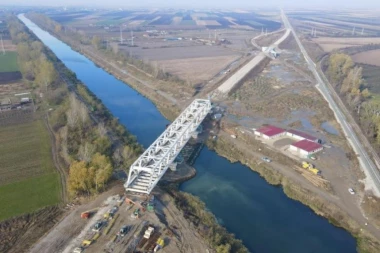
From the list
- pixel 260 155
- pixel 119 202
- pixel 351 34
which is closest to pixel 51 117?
pixel 119 202

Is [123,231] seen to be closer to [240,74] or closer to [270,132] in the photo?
[270,132]

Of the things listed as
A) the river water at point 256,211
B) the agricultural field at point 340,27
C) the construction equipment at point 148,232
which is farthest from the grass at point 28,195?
the agricultural field at point 340,27

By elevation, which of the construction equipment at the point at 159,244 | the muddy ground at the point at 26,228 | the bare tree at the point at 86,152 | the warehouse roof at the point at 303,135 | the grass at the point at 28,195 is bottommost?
the muddy ground at the point at 26,228

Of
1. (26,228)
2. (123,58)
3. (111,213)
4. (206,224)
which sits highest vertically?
(123,58)

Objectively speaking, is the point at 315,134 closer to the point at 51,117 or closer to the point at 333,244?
the point at 333,244

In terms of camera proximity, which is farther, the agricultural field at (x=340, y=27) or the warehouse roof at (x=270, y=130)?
the agricultural field at (x=340, y=27)

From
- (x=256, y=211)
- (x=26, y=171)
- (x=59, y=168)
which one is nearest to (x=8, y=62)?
(x=26, y=171)

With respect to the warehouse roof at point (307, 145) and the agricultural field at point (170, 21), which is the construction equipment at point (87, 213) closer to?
the warehouse roof at point (307, 145)
